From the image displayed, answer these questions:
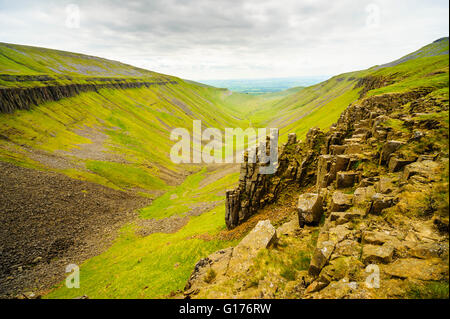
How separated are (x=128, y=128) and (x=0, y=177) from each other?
76.9 metres

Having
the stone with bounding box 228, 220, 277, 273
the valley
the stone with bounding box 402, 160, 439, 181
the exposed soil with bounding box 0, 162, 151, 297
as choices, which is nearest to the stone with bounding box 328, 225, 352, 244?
the valley

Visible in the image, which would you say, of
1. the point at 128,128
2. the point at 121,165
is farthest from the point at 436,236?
the point at 128,128

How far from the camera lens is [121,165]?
82.8 meters

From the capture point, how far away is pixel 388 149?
701 inches

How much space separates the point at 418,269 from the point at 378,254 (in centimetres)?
156

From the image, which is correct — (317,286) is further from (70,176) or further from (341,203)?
(70,176)

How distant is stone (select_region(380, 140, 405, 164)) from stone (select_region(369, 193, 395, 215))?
5.72 metres

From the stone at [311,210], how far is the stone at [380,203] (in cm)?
505

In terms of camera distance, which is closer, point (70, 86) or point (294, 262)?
point (294, 262)

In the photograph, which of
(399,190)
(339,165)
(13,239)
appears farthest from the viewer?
(13,239)

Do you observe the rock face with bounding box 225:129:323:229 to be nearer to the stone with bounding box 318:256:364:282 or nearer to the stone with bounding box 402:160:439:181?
the stone with bounding box 402:160:439:181

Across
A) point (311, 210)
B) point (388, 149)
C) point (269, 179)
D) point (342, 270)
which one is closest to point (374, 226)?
point (342, 270)

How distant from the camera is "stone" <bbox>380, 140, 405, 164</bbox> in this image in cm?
1741
